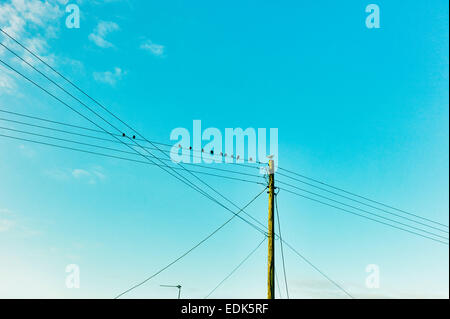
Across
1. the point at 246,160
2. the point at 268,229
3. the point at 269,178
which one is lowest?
the point at 268,229
